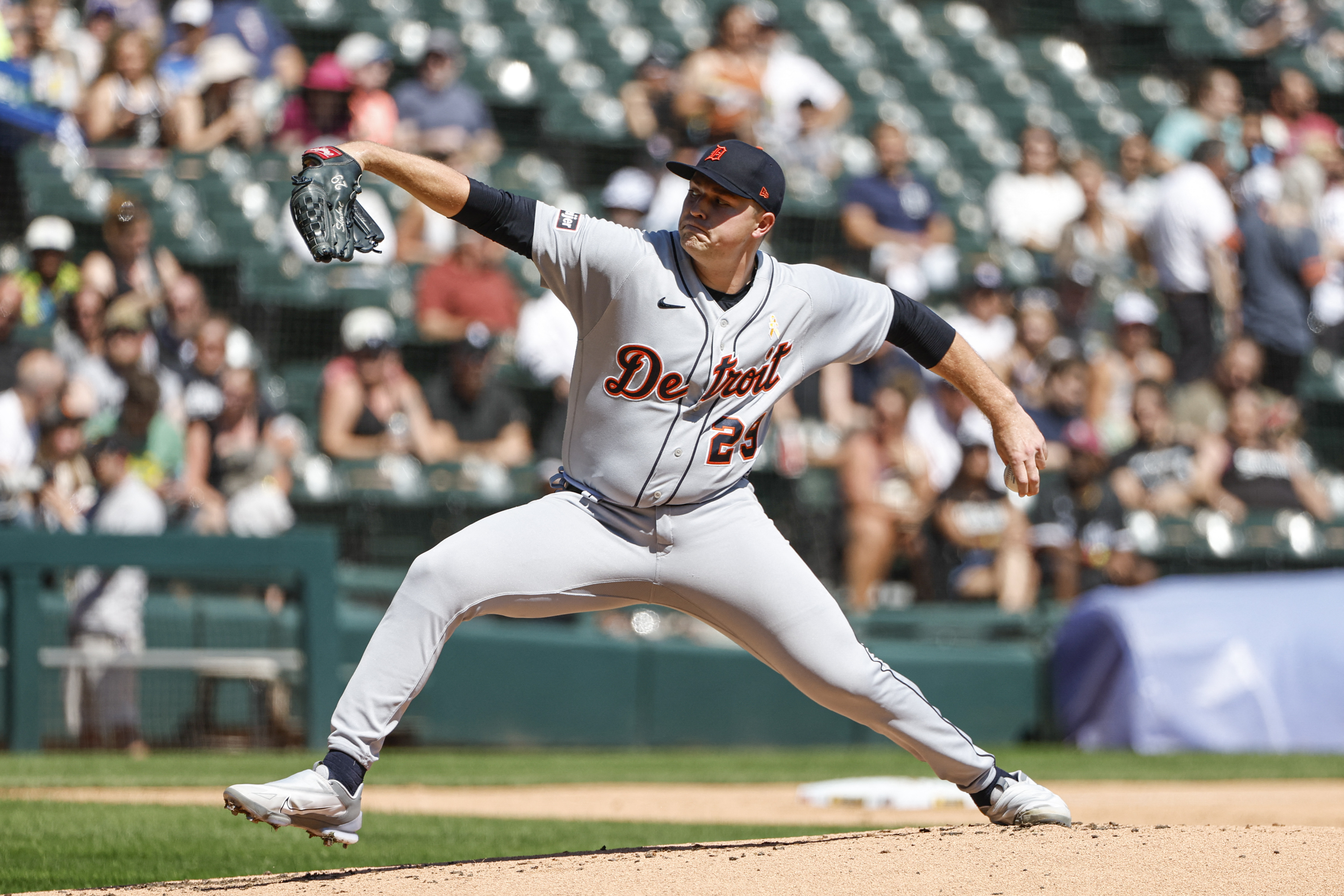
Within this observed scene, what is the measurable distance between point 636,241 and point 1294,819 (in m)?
3.80

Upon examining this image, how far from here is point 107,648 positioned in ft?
25.8

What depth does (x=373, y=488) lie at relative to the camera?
30.0 feet

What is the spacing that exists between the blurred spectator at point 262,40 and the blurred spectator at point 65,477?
368 cm

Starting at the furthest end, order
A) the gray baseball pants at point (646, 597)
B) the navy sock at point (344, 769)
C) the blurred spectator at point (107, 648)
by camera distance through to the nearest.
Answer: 1. the blurred spectator at point (107, 648)
2. the gray baseball pants at point (646, 597)
3. the navy sock at point (344, 769)

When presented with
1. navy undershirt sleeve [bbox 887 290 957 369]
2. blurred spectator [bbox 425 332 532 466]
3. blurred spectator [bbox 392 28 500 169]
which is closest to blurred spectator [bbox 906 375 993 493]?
blurred spectator [bbox 425 332 532 466]

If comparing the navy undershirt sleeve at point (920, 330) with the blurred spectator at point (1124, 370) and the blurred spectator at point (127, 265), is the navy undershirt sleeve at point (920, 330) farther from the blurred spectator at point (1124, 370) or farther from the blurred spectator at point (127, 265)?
the blurred spectator at point (1124, 370)

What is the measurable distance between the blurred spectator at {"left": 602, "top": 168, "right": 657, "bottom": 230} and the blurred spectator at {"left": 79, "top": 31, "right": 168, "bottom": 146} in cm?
289

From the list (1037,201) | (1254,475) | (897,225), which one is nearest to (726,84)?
(897,225)

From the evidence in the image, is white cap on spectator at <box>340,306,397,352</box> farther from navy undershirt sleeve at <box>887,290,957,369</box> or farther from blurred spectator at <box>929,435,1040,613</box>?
navy undershirt sleeve at <box>887,290,957,369</box>

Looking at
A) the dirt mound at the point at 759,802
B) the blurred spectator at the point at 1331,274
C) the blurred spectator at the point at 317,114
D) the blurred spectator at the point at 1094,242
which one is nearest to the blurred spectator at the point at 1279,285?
the blurred spectator at the point at 1331,274

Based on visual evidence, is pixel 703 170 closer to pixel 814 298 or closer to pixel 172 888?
pixel 814 298

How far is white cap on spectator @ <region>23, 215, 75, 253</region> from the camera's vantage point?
9.18m

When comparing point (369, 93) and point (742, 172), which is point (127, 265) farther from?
point (742, 172)

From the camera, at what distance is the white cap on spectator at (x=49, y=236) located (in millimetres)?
9180
